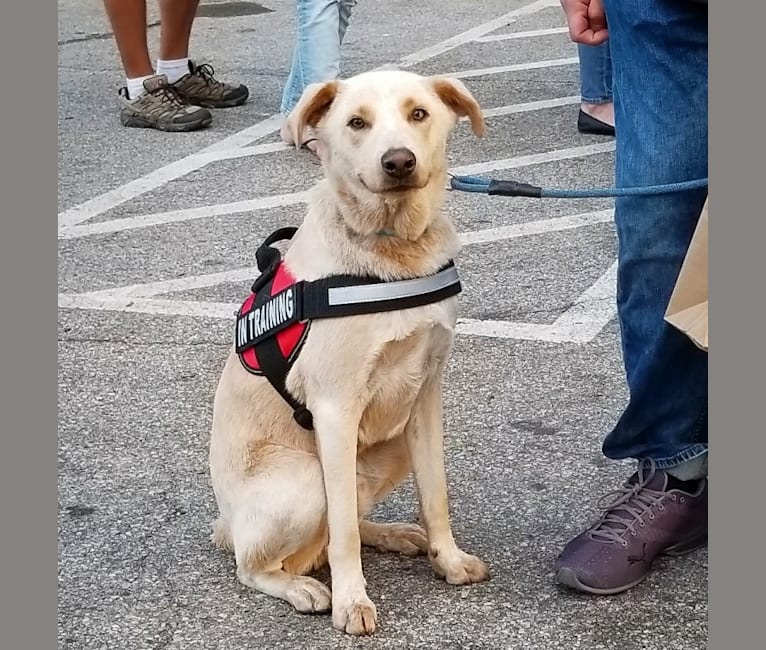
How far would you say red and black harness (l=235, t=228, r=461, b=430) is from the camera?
109 inches

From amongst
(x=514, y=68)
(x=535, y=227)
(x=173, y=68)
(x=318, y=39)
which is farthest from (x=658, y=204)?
(x=514, y=68)

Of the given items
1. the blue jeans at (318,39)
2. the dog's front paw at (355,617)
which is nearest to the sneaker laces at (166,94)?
the blue jeans at (318,39)

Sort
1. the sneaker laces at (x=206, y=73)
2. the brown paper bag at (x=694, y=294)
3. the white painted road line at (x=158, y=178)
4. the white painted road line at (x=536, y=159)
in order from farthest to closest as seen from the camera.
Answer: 1. the sneaker laces at (x=206, y=73)
2. the white painted road line at (x=536, y=159)
3. the white painted road line at (x=158, y=178)
4. the brown paper bag at (x=694, y=294)

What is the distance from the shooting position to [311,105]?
2920mm

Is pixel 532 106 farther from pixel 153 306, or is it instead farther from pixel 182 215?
pixel 153 306

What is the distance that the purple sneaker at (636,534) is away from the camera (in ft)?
9.56

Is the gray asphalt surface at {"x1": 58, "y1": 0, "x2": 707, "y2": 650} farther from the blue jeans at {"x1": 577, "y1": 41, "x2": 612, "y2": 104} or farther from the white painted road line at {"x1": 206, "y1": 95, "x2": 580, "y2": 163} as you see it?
the blue jeans at {"x1": 577, "y1": 41, "x2": 612, "y2": 104}

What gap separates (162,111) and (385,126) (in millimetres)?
4642

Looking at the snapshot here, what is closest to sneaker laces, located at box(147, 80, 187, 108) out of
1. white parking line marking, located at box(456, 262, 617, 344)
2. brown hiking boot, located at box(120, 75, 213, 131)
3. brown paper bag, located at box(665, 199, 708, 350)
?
brown hiking boot, located at box(120, 75, 213, 131)

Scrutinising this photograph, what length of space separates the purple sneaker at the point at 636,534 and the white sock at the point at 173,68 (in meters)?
4.95

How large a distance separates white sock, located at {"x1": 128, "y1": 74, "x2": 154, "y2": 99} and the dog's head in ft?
14.8

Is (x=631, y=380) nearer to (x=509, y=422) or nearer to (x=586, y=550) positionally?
(x=586, y=550)

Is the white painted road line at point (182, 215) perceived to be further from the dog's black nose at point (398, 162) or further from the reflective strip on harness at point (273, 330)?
the dog's black nose at point (398, 162)

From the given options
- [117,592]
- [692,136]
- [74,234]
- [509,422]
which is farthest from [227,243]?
[692,136]
